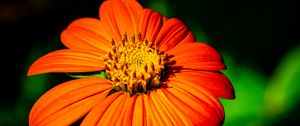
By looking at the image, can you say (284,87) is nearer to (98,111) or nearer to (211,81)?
(211,81)

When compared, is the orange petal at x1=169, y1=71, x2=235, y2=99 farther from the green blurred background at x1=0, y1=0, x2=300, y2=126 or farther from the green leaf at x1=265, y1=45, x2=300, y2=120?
the green leaf at x1=265, y1=45, x2=300, y2=120

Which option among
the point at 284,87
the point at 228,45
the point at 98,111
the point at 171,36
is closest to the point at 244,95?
the point at 284,87

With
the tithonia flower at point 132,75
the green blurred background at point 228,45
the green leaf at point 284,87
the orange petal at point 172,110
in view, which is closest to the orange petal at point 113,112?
the tithonia flower at point 132,75

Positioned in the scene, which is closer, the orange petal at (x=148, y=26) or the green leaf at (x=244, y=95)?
the orange petal at (x=148, y=26)

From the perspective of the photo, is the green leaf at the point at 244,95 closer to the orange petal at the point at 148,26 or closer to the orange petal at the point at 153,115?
the orange petal at the point at 148,26

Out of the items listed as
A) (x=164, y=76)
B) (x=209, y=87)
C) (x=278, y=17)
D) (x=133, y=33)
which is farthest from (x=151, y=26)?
(x=278, y=17)

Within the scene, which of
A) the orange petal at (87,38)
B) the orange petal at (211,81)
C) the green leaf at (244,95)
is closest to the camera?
the orange petal at (211,81)
